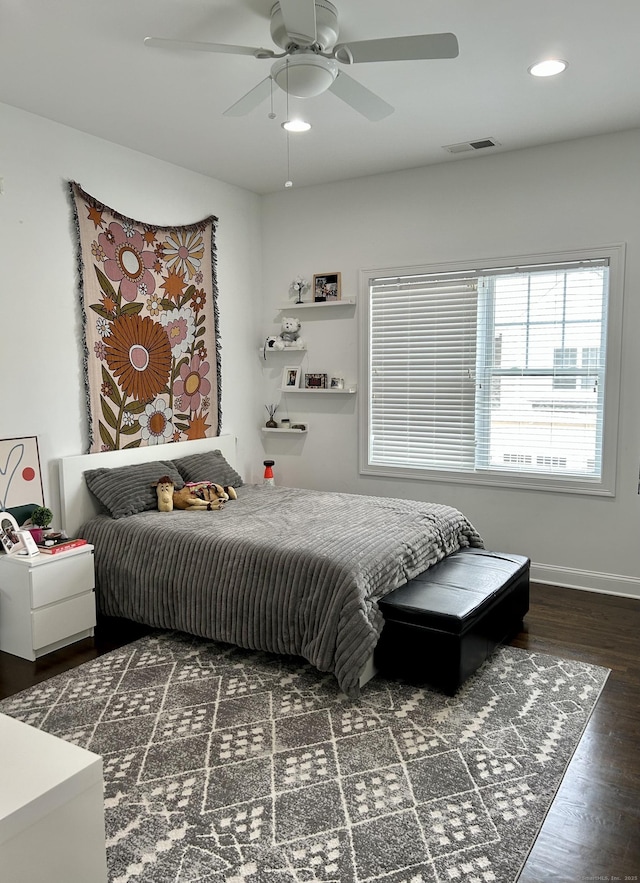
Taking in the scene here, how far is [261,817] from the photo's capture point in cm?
206

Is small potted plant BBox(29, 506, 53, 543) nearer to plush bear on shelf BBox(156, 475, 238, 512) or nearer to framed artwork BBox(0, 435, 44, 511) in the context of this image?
framed artwork BBox(0, 435, 44, 511)

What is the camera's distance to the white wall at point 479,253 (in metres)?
3.97

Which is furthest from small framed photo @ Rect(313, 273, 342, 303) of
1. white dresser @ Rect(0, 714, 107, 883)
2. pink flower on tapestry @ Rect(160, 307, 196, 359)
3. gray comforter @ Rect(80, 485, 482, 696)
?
white dresser @ Rect(0, 714, 107, 883)

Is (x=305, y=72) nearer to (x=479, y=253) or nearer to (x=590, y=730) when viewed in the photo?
(x=479, y=253)

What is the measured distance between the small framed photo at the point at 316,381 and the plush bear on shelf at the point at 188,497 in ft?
4.35

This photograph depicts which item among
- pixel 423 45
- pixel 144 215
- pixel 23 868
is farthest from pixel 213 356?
pixel 23 868

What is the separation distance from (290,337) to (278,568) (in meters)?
2.57

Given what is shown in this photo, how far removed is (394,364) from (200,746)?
310 centimetres

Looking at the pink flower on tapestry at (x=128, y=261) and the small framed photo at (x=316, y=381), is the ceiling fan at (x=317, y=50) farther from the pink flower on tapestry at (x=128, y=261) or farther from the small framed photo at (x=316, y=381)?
the small framed photo at (x=316, y=381)

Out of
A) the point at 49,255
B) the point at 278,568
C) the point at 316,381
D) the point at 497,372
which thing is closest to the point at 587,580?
the point at 497,372

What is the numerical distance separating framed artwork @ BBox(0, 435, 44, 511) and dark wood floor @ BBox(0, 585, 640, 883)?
2.64ft

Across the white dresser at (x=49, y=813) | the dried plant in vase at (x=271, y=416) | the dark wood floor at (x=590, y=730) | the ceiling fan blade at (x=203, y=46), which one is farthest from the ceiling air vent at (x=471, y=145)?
the white dresser at (x=49, y=813)

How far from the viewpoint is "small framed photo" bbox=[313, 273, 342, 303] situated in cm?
498

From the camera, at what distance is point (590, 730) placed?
255cm
